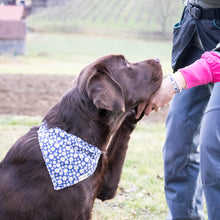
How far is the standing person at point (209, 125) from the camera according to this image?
8.94ft

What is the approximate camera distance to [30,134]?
9.48 feet

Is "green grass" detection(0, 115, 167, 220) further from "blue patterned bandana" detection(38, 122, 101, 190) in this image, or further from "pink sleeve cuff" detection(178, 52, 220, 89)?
"pink sleeve cuff" detection(178, 52, 220, 89)

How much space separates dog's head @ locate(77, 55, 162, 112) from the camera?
8.86 feet

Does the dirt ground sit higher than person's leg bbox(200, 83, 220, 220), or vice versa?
person's leg bbox(200, 83, 220, 220)

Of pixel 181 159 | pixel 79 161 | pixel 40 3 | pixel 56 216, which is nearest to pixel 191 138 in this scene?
pixel 181 159

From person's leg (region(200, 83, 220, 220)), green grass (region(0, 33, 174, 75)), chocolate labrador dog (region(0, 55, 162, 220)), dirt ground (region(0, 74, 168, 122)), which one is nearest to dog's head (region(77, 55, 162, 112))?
chocolate labrador dog (region(0, 55, 162, 220))

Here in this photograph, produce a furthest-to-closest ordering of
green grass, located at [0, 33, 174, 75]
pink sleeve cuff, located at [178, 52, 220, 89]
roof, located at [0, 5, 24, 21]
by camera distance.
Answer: green grass, located at [0, 33, 174, 75], roof, located at [0, 5, 24, 21], pink sleeve cuff, located at [178, 52, 220, 89]

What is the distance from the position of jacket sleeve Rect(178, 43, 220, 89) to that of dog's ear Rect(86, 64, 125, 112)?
0.54m

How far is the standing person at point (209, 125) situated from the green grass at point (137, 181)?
1.58 metres

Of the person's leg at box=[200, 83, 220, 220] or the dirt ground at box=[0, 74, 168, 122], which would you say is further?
the dirt ground at box=[0, 74, 168, 122]

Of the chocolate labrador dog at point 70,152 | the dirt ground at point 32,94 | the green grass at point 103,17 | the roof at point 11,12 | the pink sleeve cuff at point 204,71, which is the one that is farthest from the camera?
the green grass at point 103,17

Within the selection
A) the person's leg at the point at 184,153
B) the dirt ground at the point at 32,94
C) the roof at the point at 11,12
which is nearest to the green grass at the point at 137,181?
the person's leg at the point at 184,153

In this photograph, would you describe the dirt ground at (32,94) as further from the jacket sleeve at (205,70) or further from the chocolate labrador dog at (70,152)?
the jacket sleeve at (205,70)

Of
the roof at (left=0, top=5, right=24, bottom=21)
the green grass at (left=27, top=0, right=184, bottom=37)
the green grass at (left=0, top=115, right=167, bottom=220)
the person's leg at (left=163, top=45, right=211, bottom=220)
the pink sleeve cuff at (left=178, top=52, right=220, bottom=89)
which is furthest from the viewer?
the green grass at (left=27, top=0, right=184, bottom=37)
